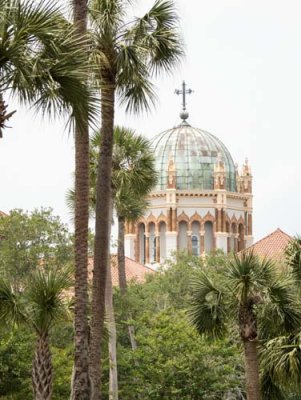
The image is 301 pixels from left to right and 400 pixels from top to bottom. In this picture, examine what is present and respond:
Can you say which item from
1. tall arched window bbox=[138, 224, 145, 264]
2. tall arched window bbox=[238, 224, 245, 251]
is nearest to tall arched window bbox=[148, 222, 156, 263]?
tall arched window bbox=[138, 224, 145, 264]

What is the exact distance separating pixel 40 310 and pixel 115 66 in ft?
15.9

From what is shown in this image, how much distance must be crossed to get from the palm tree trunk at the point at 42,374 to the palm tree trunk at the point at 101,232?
0.86 m

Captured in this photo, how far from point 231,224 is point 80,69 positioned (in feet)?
A: 230

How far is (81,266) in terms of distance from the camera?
18953 millimetres

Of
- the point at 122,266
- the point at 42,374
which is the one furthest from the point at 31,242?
the point at 42,374

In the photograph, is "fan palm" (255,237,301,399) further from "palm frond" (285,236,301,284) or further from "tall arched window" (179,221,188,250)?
A: "tall arched window" (179,221,188,250)

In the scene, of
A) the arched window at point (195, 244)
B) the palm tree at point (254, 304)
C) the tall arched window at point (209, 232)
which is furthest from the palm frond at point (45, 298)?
the tall arched window at point (209, 232)

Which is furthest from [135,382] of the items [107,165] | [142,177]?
[107,165]

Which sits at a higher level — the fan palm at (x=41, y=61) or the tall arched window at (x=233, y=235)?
the tall arched window at (x=233, y=235)

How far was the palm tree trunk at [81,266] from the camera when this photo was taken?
18625mm

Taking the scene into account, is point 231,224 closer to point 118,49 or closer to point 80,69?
point 118,49

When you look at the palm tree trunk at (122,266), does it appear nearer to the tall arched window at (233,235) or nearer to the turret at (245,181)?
the tall arched window at (233,235)

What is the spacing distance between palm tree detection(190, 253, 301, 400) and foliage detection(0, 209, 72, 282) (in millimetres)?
16889

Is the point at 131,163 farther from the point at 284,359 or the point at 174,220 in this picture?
the point at 174,220
